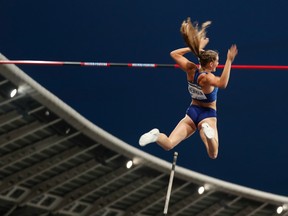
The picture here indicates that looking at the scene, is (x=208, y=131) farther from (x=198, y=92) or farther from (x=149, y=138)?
(x=149, y=138)

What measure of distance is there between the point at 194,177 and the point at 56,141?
18.3ft

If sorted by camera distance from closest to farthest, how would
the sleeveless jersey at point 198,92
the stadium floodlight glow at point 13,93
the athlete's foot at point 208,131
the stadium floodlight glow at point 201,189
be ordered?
1. the athlete's foot at point 208,131
2. the sleeveless jersey at point 198,92
3. the stadium floodlight glow at point 13,93
4. the stadium floodlight glow at point 201,189

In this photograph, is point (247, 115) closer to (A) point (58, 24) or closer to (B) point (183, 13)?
(B) point (183, 13)

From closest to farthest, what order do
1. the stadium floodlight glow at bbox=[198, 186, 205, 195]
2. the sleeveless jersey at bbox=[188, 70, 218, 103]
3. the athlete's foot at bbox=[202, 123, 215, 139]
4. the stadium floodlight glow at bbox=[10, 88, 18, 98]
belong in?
the athlete's foot at bbox=[202, 123, 215, 139] < the sleeveless jersey at bbox=[188, 70, 218, 103] < the stadium floodlight glow at bbox=[10, 88, 18, 98] < the stadium floodlight glow at bbox=[198, 186, 205, 195]

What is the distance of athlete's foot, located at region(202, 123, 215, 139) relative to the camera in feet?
36.7

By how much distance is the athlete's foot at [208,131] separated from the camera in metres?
11.2

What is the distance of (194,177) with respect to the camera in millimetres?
26016

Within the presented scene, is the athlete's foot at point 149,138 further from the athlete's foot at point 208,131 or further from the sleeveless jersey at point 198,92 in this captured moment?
the sleeveless jersey at point 198,92

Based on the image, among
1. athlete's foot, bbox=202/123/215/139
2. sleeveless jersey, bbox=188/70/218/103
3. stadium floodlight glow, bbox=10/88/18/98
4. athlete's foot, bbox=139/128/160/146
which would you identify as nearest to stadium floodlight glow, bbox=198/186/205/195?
stadium floodlight glow, bbox=10/88/18/98

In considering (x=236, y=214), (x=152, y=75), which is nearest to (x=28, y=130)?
(x=152, y=75)

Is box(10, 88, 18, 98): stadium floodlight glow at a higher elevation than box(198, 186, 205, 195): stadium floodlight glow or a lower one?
higher

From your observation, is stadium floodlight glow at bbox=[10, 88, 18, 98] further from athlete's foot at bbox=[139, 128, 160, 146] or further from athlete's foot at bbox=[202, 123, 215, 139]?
athlete's foot at bbox=[202, 123, 215, 139]

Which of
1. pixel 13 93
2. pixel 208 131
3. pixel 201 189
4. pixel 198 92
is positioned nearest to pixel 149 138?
pixel 208 131

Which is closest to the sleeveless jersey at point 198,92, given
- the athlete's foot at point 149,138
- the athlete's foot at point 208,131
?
the athlete's foot at point 208,131
